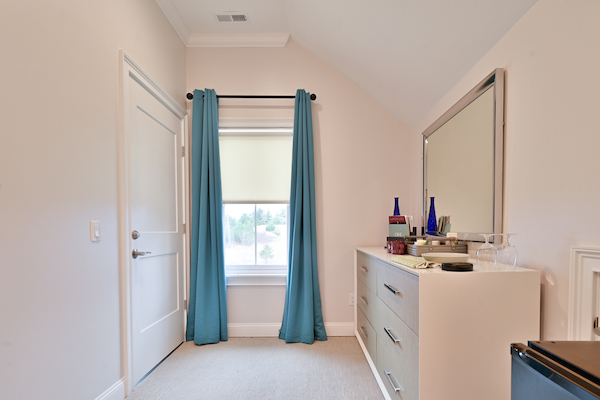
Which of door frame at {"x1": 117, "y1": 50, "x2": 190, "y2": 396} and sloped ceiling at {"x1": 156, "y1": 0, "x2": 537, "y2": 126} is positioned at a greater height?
sloped ceiling at {"x1": 156, "y1": 0, "x2": 537, "y2": 126}

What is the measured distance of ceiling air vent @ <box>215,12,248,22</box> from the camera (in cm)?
273

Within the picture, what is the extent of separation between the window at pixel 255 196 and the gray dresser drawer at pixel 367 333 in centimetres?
87

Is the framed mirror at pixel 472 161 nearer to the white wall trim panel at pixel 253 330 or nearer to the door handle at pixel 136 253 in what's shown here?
the white wall trim panel at pixel 253 330

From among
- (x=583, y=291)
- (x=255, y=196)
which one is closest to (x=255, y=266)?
(x=255, y=196)

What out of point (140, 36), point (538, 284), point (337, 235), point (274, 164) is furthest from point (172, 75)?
point (538, 284)

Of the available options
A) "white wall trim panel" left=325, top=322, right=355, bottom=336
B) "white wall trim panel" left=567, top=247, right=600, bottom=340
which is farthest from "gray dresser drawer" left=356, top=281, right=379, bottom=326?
"white wall trim panel" left=567, top=247, right=600, bottom=340

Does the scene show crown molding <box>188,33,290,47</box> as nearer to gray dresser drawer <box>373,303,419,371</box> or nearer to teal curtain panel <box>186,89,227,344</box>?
teal curtain panel <box>186,89,227,344</box>

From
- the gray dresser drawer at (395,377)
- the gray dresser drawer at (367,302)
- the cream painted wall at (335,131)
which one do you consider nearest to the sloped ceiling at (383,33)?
the cream painted wall at (335,131)

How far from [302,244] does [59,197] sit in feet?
6.41

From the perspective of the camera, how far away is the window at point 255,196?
10.1 ft

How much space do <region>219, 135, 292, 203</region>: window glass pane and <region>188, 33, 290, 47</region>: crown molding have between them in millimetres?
937

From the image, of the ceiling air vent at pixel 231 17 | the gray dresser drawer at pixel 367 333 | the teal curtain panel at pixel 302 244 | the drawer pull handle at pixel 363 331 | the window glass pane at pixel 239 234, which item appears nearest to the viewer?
the gray dresser drawer at pixel 367 333

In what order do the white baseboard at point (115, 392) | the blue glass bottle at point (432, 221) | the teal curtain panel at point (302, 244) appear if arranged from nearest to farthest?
the white baseboard at point (115, 392)
the blue glass bottle at point (432, 221)
the teal curtain panel at point (302, 244)

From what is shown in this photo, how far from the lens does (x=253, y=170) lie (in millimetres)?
3088
